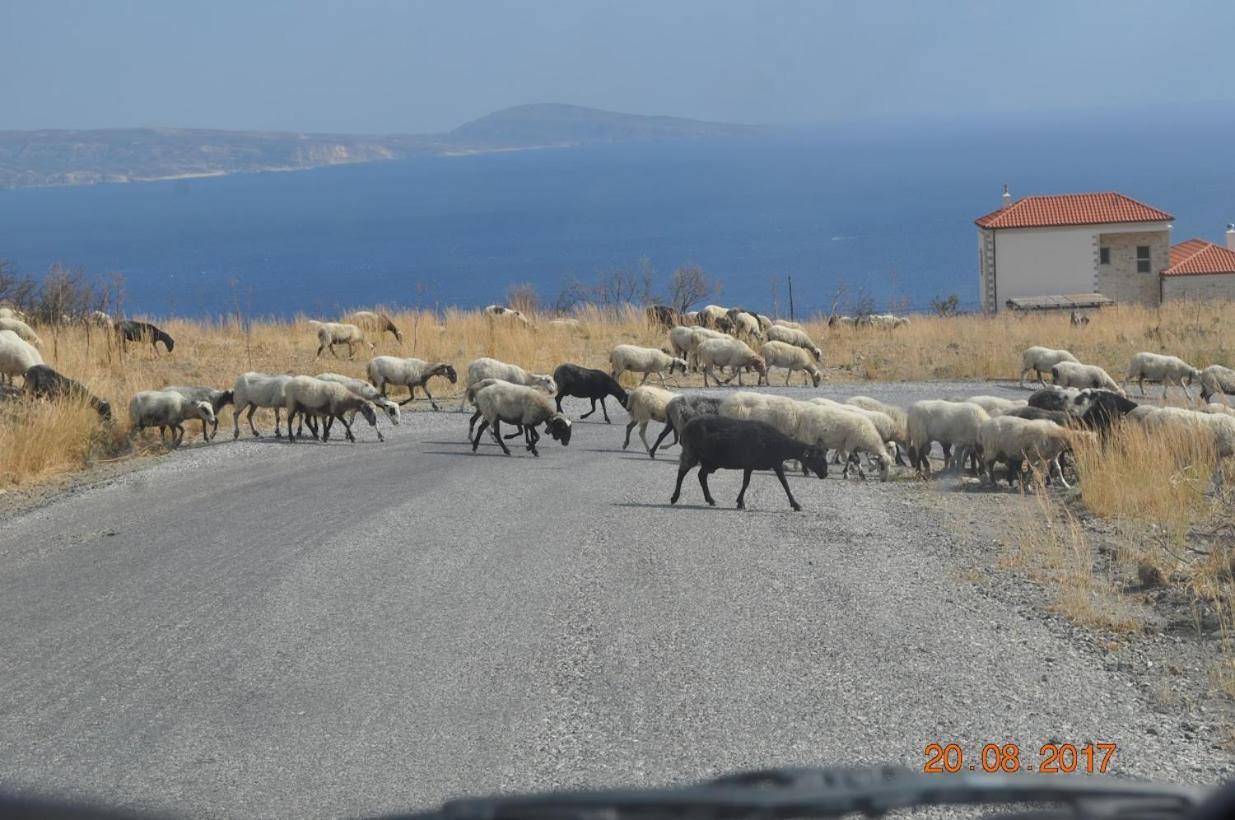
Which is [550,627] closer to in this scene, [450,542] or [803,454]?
[450,542]

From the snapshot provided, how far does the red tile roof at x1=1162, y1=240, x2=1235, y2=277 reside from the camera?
6097 centimetres

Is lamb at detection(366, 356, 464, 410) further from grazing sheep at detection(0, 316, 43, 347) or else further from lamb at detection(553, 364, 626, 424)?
grazing sheep at detection(0, 316, 43, 347)

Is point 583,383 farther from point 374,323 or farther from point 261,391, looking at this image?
point 374,323

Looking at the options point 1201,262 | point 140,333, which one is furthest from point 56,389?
point 1201,262

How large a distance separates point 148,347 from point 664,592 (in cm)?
2218

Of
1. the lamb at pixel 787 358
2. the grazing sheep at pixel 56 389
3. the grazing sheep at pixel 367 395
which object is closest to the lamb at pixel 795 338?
the lamb at pixel 787 358

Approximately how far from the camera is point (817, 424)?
18.0 m

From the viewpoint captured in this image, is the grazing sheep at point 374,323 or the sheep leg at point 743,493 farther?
the grazing sheep at point 374,323

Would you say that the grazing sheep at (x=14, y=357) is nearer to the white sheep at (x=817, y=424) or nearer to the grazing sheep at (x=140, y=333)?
the grazing sheep at (x=140, y=333)

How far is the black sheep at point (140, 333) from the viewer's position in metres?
29.8

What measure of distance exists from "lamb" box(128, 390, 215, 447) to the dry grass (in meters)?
0.53

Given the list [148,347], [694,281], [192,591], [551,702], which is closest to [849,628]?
[551,702]

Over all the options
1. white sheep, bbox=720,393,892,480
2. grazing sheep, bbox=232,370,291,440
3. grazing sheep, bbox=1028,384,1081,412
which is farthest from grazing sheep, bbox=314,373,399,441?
grazing sheep, bbox=1028,384,1081,412

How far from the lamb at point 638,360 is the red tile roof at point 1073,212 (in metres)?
39.4
